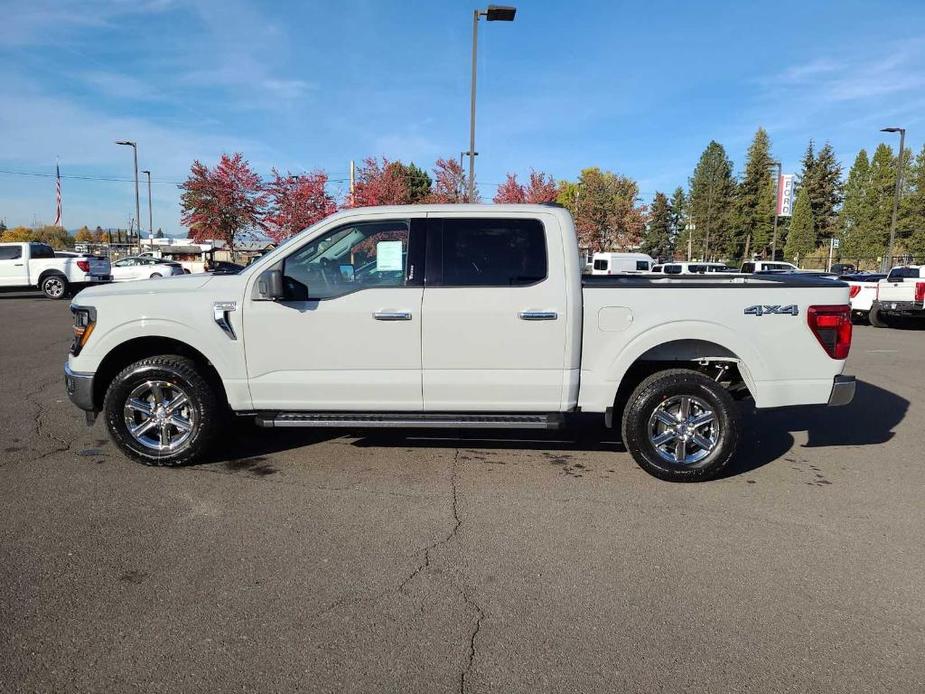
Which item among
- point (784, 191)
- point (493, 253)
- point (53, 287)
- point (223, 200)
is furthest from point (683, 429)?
point (784, 191)

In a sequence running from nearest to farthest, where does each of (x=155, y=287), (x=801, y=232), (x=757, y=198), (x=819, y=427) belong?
(x=155, y=287), (x=819, y=427), (x=801, y=232), (x=757, y=198)

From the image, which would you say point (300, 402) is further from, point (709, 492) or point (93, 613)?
point (709, 492)

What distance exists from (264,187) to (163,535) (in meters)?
33.6

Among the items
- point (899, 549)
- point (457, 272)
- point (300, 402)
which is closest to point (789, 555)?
point (899, 549)

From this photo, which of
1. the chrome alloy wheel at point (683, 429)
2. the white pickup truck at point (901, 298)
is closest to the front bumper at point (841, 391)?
the chrome alloy wheel at point (683, 429)

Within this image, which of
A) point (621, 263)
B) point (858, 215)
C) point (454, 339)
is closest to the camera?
point (454, 339)

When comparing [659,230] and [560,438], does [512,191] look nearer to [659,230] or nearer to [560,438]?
[560,438]

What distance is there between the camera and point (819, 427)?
6.31 metres

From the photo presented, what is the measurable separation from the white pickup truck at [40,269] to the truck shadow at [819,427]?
22.3 m

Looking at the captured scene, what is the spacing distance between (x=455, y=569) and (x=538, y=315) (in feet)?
6.38

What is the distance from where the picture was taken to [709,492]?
451 cm

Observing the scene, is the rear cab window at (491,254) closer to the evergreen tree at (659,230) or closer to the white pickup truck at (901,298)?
the white pickup truck at (901,298)

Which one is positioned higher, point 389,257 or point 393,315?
point 389,257

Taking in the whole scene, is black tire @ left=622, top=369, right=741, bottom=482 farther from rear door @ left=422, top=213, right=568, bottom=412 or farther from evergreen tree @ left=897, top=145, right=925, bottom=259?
evergreen tree @ left=897, top=145, right=925, bottom=259
